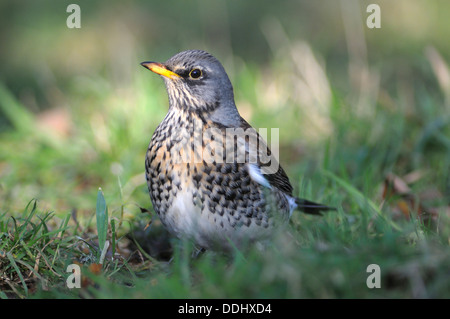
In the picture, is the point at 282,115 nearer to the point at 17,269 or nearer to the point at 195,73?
the point at 195,73

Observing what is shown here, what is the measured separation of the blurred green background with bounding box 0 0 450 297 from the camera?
3751mm

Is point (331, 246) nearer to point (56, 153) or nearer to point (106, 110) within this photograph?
point (56, 153)

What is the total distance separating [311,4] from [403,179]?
668 centimetres

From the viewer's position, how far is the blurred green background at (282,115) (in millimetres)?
3751

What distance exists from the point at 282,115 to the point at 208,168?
9.68 feet

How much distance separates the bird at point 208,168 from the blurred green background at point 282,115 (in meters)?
0.36

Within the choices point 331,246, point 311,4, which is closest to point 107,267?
point 331,246

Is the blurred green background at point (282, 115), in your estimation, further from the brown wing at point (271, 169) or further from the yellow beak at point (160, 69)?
the yellow beak at point (160, 69)

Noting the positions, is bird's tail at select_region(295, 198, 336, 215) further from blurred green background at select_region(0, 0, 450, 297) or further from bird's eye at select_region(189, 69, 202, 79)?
bird's eye at select_region(189, 69, 202, 79)

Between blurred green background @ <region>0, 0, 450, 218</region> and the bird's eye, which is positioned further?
blurred green background @ <region>0, 0, 450, 218</region>

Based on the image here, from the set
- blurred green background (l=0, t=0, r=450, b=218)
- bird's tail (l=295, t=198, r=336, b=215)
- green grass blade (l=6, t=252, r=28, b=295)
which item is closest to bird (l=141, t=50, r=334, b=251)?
bird's tail (l=295, t=198, r=336, b=215)

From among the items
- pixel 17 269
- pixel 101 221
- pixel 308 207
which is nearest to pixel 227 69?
pixel 308 207

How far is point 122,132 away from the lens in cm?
580

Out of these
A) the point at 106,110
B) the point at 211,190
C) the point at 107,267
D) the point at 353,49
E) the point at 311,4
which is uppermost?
the point at 311,4
